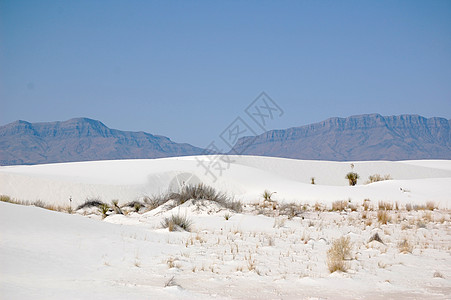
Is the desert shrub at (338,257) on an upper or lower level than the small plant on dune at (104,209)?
lower

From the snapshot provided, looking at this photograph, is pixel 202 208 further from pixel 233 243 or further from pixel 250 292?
pixel 250 292

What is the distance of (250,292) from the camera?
5.26 m

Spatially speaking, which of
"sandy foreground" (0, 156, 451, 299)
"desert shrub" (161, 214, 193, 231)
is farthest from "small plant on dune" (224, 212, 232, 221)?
"desert shrub" (161, 214, 193, 231)

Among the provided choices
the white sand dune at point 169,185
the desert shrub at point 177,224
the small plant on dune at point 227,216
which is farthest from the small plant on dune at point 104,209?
the desert shrub at point 177,224

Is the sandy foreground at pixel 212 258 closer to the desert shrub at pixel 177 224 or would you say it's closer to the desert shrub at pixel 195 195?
the desert shrub at pixel 177 224

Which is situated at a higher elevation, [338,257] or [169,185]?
[169,185]

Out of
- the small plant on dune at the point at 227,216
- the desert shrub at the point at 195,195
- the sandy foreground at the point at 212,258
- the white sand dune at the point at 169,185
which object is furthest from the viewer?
the white sand dune at the point at 169,185

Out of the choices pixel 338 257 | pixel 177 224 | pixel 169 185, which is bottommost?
pixel 338 257

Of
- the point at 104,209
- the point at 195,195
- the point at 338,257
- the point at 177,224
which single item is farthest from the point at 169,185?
the point at 338,257

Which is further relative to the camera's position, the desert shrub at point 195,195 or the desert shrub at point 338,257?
the desert shrub at point 195,195

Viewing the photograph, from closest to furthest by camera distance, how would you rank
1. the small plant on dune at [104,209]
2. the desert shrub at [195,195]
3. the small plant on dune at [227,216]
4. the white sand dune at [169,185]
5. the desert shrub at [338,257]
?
the desert shrub at [338,257] → the small plant on dune at [227,216] → the small plant on dune at [104,209] → the desert shrub at [195,195] → the white sand dune at [169,185]

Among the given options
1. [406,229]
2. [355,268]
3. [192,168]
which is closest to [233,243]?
[355,268]

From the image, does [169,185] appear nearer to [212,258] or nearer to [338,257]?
[212,258]

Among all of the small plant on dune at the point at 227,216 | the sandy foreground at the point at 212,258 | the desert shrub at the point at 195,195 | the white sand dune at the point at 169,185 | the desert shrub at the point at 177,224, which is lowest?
the sandy foreground at the point at 212,258
